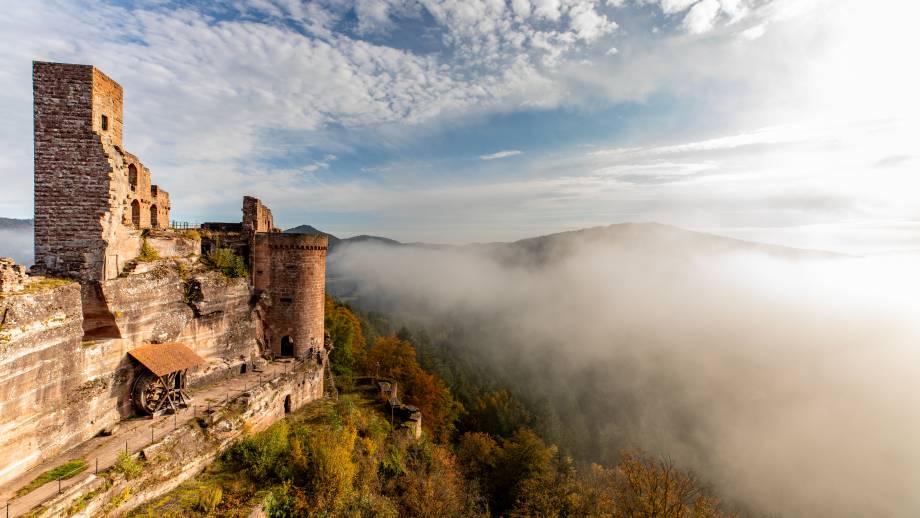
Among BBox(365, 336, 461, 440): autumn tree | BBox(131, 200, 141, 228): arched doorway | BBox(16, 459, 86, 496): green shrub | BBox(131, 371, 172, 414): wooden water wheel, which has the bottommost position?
BBox(365, 336, 461, 440): autumn tree

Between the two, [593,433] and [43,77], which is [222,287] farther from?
[593,433]

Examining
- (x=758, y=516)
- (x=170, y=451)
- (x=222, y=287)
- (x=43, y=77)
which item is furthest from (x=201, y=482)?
(x=758, y=516)

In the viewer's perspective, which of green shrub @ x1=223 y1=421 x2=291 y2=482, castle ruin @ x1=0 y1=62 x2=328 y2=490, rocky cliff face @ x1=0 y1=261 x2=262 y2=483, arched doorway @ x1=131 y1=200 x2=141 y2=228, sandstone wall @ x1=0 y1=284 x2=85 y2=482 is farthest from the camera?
arched doorway @ x1=131 y1=200 x2=141 y2=228

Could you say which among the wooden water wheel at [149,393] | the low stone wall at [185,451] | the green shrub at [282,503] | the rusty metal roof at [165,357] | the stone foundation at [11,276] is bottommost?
the green shrub at [282,503]

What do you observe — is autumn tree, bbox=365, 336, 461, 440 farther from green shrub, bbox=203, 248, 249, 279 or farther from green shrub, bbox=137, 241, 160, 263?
green shrub, bbox=137, 241, 160, 263

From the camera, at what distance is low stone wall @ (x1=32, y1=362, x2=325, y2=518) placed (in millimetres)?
10664

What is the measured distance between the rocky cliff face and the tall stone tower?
4.27ft


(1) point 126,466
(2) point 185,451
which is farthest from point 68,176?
(2) point 185,451

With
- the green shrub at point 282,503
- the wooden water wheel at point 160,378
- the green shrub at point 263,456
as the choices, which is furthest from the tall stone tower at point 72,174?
the green shrub at point 282,503

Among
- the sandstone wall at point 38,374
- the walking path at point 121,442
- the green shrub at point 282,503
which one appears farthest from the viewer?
the green shrub at point 282,503

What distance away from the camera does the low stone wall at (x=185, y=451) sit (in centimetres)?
1066

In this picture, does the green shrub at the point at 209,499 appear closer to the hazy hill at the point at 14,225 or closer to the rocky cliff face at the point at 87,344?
the rocky cliff face at the point at 87,344

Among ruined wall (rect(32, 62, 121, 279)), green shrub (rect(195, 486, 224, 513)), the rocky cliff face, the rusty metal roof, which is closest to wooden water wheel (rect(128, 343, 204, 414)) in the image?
the rusty metal roof

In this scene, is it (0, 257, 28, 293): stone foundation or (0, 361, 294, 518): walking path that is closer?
(0, 361, 294, 518): walking path
